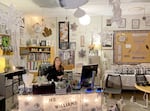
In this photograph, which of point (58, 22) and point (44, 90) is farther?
point (58, 22)

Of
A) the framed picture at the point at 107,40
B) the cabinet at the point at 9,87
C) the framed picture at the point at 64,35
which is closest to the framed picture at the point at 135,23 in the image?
the framed picture at the point at 107,40

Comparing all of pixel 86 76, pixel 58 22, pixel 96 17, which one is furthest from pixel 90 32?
pixel 86 76

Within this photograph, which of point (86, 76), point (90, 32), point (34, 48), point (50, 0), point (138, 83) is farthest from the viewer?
point (90, 32)

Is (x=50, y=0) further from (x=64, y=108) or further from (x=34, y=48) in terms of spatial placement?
(x=64, y=108)

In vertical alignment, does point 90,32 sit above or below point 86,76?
above

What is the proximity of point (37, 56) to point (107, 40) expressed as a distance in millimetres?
2590

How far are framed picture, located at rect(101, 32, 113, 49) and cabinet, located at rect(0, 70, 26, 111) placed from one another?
140 inches

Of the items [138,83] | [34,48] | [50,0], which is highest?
[50,0]

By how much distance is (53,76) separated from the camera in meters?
5.19

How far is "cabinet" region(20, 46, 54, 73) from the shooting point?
290 inches

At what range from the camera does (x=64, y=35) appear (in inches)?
323

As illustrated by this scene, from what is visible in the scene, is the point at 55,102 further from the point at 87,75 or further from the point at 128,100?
the point at 128,100

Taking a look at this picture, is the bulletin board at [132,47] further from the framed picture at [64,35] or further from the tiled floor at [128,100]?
the framed picture at [64,35]

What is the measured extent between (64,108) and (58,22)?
583cm
